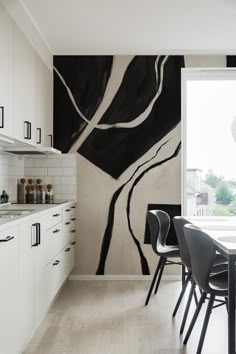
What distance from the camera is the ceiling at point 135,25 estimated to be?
3512 mm

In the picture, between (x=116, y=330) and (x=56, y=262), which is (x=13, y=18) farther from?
(x=116, y=330)

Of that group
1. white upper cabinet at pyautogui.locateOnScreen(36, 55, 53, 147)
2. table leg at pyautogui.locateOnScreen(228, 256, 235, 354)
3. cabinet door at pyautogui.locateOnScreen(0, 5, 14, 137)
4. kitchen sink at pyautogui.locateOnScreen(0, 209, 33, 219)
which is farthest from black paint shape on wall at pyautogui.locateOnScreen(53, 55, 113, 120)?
table leg at pyautogui.locateOnScreen(228, 256, 235, 354)

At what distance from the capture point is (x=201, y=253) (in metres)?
2.58

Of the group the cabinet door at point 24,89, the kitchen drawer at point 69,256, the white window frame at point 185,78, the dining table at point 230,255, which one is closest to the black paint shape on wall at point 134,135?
the white window frame at point 185,78

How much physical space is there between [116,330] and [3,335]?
3.81 feet

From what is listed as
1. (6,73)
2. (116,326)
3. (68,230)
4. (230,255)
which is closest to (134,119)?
(68,230)

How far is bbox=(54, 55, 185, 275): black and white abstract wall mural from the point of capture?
485 centimetres

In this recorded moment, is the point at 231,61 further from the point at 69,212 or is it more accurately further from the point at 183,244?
the point at 183,244

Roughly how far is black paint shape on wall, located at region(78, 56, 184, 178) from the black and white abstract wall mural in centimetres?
1

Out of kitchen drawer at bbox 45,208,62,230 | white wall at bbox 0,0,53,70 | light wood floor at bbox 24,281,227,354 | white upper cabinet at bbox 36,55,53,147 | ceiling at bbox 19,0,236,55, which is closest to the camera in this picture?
light wood floor at bbox 24,281,227,354

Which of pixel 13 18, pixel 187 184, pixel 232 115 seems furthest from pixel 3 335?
pixel 232 115

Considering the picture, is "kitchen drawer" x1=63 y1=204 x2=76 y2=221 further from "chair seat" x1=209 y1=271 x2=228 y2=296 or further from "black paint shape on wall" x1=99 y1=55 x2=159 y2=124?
"chair seat" x1=209 y1=271 x2=228 y2=296

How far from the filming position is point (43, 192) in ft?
15.2

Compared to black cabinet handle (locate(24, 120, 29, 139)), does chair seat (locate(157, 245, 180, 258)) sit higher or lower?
lower
